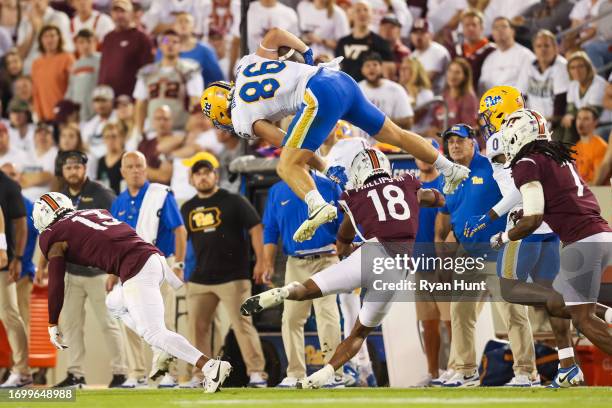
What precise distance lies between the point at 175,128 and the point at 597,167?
5.18m

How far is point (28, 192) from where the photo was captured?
14.5m

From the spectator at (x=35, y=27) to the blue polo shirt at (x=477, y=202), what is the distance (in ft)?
25.5

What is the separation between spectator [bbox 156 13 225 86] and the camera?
14320mm

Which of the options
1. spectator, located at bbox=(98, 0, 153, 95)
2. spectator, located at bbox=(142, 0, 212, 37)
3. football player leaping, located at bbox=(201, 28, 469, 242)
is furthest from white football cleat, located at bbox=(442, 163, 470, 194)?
spectator, located at bbox=(98, 0, 153, 95)

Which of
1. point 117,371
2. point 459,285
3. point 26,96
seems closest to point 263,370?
point 117,371

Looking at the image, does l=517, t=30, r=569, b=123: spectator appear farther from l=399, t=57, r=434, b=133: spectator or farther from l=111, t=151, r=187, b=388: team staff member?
l=111, t=151, r=187, b=388: team staff member

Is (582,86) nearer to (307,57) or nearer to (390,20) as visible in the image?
(390,20)

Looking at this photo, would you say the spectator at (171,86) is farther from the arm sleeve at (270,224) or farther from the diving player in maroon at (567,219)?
the diving player in maroon at (567,219)

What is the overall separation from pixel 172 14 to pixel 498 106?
276 inches

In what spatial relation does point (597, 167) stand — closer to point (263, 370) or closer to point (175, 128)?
point (263, 370)

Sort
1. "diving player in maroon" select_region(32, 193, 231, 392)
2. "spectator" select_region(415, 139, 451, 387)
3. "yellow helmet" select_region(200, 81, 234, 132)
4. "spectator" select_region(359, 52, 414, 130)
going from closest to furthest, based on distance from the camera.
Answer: "diving player in maroon" select_region(32, 193, 231, 392) < "yellow helmet" select_region(200, 81, 234, 132) < "spectator" select_region(415, 139, 451, 387) < "spectator" select_region(359, 52, 414, 130)

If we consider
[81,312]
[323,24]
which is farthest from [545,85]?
[81,312]

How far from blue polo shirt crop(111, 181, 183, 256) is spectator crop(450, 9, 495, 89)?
4.14 meters

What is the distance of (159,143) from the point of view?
46.1 ft
